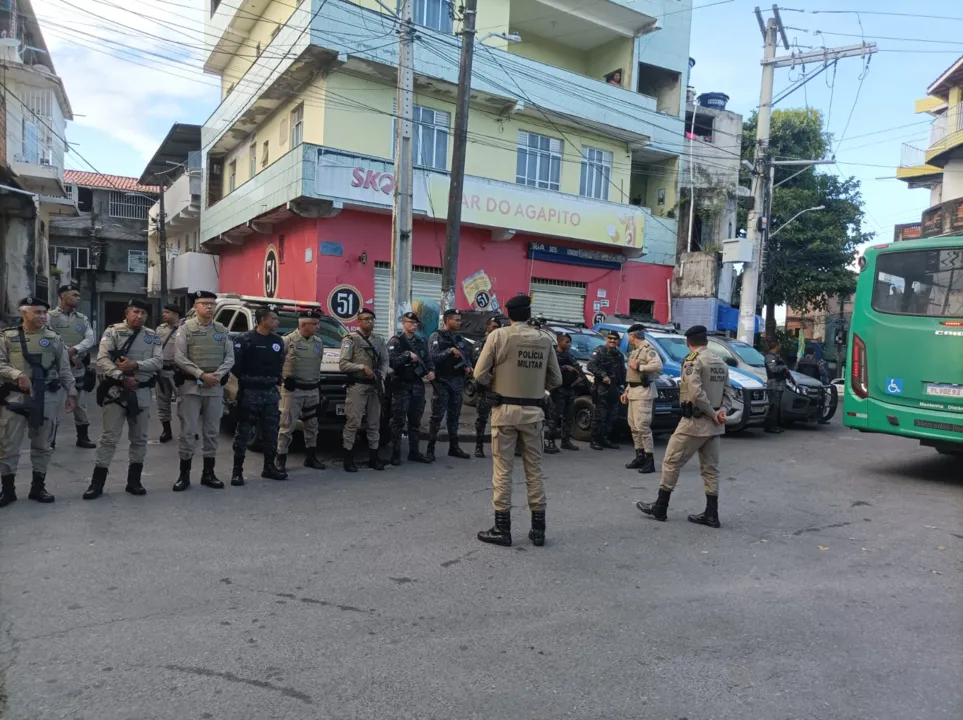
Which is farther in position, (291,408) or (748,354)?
(748,354)

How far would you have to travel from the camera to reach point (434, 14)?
18078 mm

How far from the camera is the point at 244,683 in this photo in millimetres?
3240

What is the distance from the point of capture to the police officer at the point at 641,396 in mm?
8766

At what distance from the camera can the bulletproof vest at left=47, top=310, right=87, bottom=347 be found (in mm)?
8711

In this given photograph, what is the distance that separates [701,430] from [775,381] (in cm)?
722

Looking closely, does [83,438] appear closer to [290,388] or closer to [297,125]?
[290,388]

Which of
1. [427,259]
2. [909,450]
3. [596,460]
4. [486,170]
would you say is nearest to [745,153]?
[486,170]

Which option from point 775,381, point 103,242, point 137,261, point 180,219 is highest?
point 180,219

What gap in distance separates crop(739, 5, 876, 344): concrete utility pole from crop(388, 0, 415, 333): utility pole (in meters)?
11.4

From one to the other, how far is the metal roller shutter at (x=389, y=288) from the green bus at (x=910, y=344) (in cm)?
1062

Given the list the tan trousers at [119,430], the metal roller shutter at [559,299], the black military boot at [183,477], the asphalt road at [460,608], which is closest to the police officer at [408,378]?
the asphalt road at [460,608]

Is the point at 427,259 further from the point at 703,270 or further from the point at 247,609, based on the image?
the point at 247,609

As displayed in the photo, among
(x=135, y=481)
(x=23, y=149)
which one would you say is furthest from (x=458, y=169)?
(x=23, y=149)

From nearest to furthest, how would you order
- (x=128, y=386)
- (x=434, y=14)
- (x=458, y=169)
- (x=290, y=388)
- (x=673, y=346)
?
(x=128, y=386), (x=290, y=388), (x=458, y=169), (x=673, y=346), (x=434, y=14)
